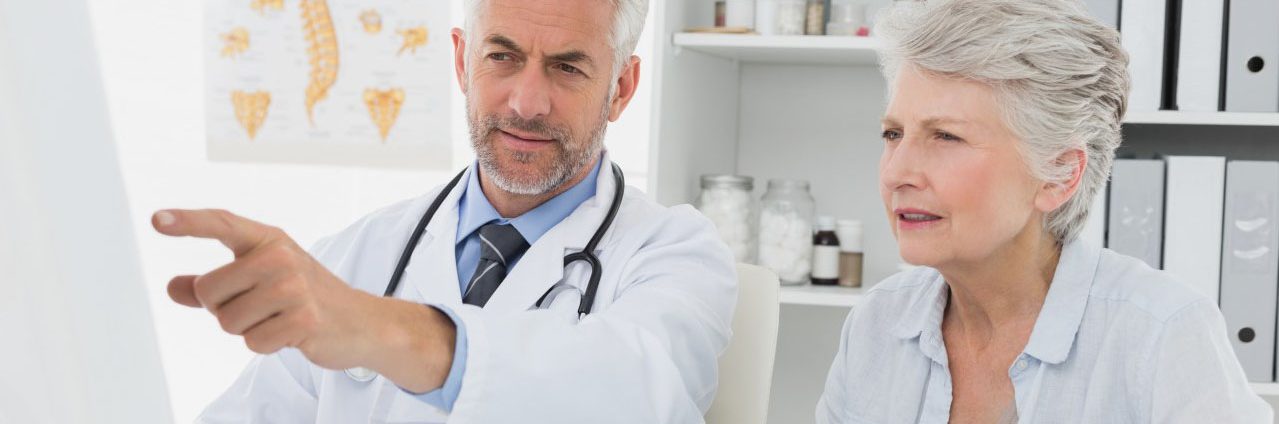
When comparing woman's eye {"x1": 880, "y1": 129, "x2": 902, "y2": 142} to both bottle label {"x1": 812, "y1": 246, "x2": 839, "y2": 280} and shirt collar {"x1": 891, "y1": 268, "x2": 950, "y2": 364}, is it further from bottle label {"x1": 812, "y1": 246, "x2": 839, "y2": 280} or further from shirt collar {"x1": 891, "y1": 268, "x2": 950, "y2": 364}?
bottle label {"x1": 812, "y1": 246, "x2": 839, "y2": 280}

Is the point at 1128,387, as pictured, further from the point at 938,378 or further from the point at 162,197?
the point at 162,197

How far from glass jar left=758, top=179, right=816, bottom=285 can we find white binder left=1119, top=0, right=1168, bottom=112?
50 centimetres

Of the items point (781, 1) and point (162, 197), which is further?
point (162, 197)

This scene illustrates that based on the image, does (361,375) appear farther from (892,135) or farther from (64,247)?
(64,247)

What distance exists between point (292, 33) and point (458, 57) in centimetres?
128

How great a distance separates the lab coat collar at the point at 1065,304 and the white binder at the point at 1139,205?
54cm

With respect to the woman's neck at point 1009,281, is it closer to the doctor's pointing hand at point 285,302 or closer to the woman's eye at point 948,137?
the woman's eye at point 948,137

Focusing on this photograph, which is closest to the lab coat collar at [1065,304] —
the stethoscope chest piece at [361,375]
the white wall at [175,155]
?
the stethoscope chest piece at [361,375]

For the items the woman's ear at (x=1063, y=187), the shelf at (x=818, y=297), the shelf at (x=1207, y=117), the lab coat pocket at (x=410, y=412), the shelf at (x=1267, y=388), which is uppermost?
the shelf at (x=1207, y=117)

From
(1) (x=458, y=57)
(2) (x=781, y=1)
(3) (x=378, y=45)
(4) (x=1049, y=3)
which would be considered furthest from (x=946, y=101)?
(3) (x=378, y=45)

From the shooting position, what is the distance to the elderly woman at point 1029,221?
1.08m

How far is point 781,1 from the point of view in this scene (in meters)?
1.77

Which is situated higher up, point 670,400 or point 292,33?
point 292,33

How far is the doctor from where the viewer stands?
86cm
